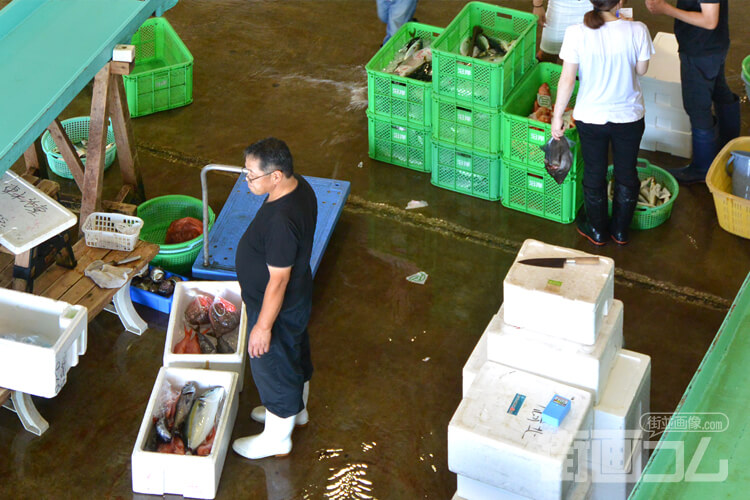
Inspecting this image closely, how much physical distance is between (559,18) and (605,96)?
2.56m

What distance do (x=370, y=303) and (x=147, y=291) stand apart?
4.59 ft

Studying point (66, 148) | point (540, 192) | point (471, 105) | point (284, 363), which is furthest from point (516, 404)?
point (66, 148)

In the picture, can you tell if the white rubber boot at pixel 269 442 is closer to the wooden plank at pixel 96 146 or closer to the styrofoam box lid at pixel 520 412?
the styrofoam box lid at pixel 520 412

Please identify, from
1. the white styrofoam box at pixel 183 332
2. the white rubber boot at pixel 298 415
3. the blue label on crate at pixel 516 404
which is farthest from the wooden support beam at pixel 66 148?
the blue label on crate at pixel 516 404

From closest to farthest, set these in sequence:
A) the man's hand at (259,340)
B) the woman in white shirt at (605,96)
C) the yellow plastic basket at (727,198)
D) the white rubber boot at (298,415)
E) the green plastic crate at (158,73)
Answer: the man's hand at (259,340), the white rubber boot at (298,415), the woman in white shirt at (605,96), the yellow plastic basket at (727,198), the green plastic crate at (158,73)

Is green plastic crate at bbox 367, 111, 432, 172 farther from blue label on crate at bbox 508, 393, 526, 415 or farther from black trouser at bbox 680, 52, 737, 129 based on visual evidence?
blue label on crate at bbox 508, 393, 526, 415

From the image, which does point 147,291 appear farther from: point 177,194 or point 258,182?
point 258,182

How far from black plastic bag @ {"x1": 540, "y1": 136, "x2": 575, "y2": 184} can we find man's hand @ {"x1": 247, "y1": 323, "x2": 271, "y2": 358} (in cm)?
252

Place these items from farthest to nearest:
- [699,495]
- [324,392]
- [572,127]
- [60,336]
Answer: [572,127] → [324,392] → [60,336] → [699,495]

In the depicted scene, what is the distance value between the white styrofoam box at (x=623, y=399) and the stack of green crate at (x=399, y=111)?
288cm

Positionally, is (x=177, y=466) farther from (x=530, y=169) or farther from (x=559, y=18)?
(x=559, y=18)

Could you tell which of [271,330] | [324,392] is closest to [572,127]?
[324,392]

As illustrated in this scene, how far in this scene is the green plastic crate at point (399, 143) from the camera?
264 inches

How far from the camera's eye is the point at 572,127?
19.8 feet
